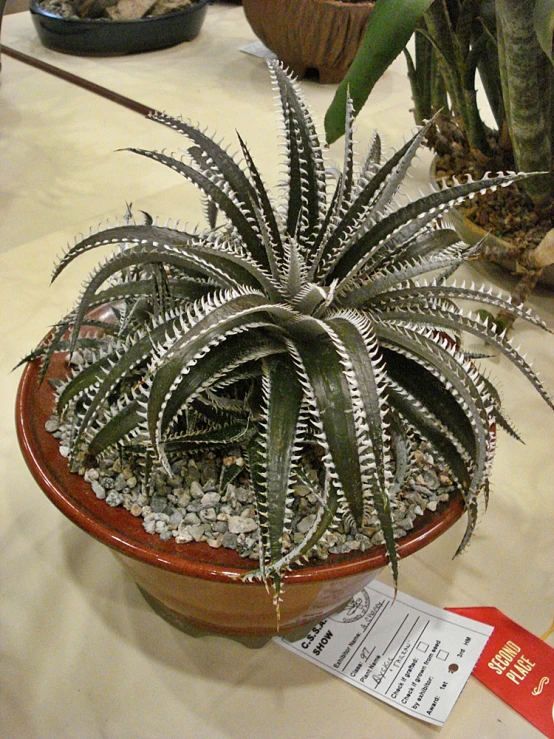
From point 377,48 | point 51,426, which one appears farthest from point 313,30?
point 51,426

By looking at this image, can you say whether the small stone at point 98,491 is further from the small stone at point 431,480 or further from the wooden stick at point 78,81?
the wooden stick at point 78,81

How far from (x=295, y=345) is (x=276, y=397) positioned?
0.22 feet

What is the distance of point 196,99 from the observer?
276cm

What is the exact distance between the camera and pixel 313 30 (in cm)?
278

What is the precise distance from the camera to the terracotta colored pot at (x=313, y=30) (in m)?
2.70

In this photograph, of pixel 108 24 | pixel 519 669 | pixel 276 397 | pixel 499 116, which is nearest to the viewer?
pixel 276 397

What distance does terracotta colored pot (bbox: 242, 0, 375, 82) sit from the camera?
2.70m

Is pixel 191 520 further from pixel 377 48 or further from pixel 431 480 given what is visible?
pixel 377 48

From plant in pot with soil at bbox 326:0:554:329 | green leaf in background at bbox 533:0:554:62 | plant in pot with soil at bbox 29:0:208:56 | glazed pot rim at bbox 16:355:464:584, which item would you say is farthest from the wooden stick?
glazed pot rim at bbox 16:355:464:584

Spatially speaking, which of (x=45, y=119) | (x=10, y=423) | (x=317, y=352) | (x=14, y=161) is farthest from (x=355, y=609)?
(x=45, y=119)

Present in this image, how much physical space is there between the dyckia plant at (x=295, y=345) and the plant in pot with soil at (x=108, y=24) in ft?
8.02

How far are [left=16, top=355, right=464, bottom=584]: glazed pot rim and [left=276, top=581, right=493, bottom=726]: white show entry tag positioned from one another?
30 cm

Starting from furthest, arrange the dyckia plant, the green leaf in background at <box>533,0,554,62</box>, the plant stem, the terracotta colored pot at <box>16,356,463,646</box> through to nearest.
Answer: the plant stem → the green leaf in background at <box>533,0,554,62</box> → the terracotta colored pot at <box>16,356,463,646</box> → the dyckia plant

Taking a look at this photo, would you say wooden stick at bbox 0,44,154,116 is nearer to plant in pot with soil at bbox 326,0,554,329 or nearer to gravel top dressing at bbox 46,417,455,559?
plant in pot with soil at bbox 326,0,554,329
